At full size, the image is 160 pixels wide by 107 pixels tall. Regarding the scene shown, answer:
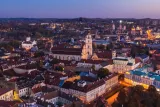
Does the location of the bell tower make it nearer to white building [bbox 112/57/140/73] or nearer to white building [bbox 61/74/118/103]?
white building [bbox 112/57/140/73]

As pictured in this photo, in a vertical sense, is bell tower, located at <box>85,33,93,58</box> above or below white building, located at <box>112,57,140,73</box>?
above

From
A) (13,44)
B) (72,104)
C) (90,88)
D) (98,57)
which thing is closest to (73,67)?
(98,57)

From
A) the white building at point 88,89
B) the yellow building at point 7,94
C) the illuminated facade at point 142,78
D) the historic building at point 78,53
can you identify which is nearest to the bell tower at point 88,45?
the historic building at point 78,53

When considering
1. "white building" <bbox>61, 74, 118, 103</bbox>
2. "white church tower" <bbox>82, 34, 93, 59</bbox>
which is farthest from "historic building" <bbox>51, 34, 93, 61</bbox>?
"white building" <bbox>61, 74, 118, 103</bbox>

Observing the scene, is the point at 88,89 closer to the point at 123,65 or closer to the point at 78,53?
the point at 123,65

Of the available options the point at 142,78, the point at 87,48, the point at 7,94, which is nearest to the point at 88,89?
the point at 7,94

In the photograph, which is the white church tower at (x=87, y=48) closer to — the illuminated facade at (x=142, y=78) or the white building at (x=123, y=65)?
the white building at (x=123, y=65)

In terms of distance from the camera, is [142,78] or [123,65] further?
[123,65]

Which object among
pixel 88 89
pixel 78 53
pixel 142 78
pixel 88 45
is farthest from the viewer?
pixel 88 45

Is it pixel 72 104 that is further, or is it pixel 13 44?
pixel 13 44

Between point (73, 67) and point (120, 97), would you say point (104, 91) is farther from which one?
point (73, 67)

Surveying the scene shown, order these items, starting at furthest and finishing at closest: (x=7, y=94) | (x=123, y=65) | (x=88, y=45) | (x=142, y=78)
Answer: (x=88, y=45)
(x=123, y=65)
(x=142, y=78)
(x=7, y=94)
